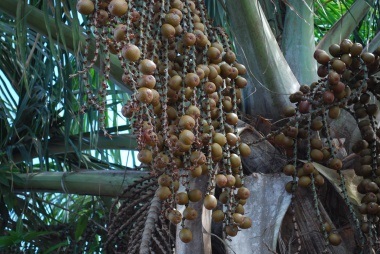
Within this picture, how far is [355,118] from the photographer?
5.68ft

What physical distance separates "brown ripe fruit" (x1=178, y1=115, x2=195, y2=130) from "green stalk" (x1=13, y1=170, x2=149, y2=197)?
3.25 ft

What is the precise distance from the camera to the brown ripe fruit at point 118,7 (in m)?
1.17

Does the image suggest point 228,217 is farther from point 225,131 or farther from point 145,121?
point 145,121

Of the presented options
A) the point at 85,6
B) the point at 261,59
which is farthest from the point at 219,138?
the point at 261,59

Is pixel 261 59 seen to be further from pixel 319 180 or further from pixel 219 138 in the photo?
pixel 219 138

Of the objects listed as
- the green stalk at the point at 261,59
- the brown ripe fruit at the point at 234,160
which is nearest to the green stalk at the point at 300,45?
the green stalk at the point at 261,59

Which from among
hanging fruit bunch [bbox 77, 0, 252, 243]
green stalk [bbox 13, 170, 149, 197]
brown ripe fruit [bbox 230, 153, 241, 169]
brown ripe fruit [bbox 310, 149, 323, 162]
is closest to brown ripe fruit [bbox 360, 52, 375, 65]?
brown ripe fruit [bbox 310, 149, 323, 162]

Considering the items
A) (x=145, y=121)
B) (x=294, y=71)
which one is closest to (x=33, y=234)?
(x=294, y=71)

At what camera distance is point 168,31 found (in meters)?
1.26

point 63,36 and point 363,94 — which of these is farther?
point 63,36

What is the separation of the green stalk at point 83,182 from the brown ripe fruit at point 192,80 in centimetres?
95

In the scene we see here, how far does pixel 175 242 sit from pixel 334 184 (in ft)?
1.33

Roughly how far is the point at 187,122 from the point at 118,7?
0.22m

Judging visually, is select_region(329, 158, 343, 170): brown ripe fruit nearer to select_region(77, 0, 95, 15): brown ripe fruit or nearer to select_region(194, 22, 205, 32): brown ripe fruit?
select_region(194, 22, 205, 32): brown ripe fruit
